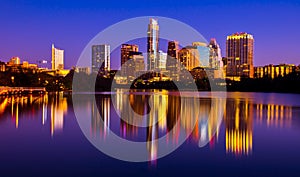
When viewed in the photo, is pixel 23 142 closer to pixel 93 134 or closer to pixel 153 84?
pixel 93 134

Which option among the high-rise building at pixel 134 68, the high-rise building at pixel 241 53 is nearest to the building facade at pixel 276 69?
the high-rise building at pixel 241 53

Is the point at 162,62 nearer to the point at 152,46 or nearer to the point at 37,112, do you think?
the point at 152,46

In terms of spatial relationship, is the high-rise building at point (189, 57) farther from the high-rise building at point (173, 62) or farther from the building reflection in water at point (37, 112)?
the building reflection in water at point (37, 112)

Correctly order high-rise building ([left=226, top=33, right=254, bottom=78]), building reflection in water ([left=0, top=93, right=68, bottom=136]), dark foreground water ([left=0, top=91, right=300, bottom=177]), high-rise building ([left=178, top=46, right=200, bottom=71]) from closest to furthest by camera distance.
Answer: dark foreground water ([left=0, top=91, right=300, bottom=177]), building reflection in water ([left=0, top=93, right=68, bottom=136]), high-rise building ([left=178, top=46, right=200, bottom=71]), high-rise building ([left=226, top=33, right=254, bottom=78])

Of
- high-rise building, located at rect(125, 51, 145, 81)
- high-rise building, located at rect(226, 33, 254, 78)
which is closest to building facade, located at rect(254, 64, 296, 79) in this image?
high-rise building, located at rect(226, 33, 254, 78)

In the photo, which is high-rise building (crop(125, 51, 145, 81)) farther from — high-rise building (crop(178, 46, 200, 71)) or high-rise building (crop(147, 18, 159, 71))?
high-rise building (crop(178, 46, 200, 71))
